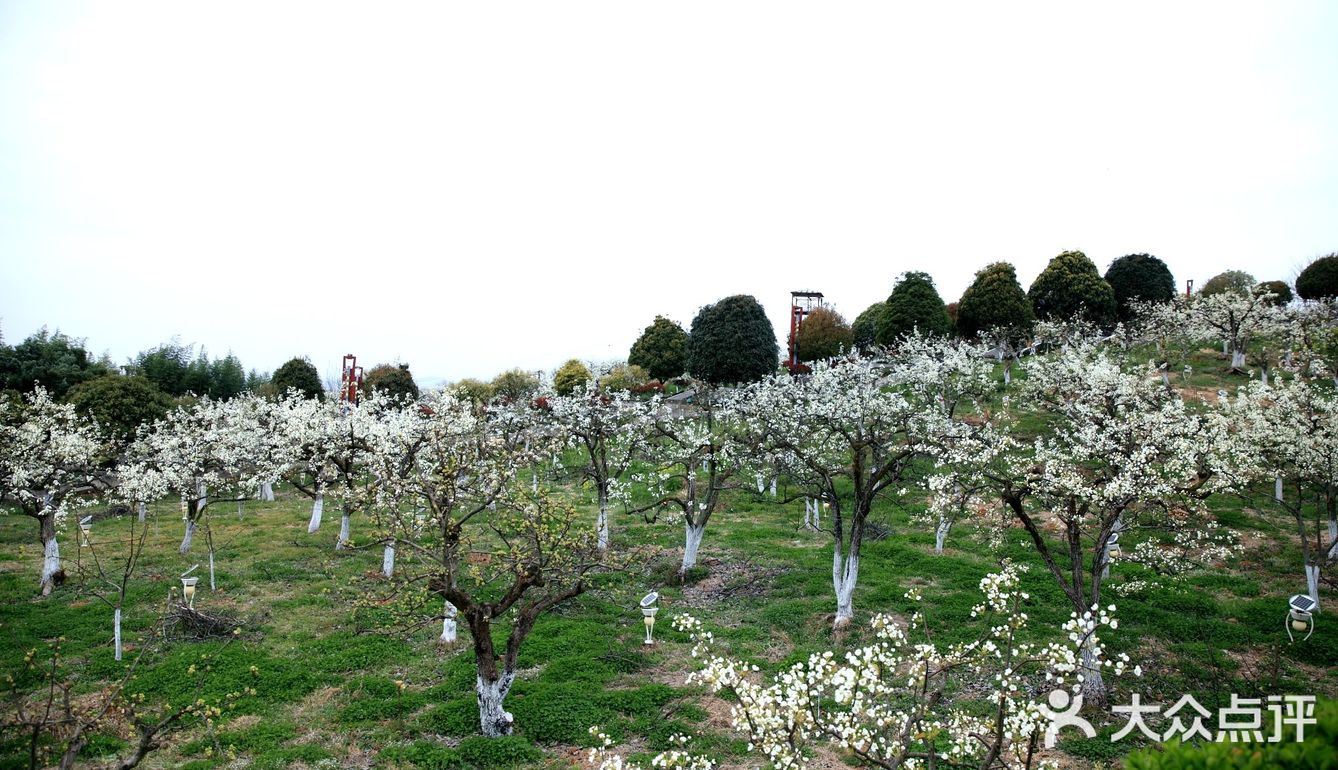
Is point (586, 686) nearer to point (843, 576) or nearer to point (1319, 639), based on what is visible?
point (843, 576)

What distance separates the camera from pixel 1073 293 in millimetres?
44125

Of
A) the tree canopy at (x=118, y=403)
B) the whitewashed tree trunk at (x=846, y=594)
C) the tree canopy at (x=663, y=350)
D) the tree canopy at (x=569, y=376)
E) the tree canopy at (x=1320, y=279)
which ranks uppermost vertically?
the tree canopy at (x=1320, y=279)

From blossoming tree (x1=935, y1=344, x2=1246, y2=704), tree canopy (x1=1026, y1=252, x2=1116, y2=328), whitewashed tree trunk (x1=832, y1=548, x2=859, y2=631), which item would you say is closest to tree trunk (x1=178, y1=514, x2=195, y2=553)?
whitewashed tree trunk (x1=832, y1=548, x2=859, y2=631)

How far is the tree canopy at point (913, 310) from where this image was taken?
44.5m

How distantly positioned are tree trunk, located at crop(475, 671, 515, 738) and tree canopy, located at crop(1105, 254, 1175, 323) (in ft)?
158

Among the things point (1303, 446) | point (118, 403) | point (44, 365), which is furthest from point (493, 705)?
point (44, 365)

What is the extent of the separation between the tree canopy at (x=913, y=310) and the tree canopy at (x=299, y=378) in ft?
139

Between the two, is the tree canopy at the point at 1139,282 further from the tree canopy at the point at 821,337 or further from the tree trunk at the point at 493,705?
the tree trunk at the point at 493,705

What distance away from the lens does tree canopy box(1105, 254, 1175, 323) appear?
47125 mm

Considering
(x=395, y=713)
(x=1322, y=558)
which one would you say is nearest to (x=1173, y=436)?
(x=1322, y=558)

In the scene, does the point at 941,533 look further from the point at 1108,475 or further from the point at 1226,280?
the point at 1226,280

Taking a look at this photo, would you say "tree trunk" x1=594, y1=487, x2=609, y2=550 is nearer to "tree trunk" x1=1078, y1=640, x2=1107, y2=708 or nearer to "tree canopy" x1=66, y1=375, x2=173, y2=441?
"tree trunk" x1=1078, y1=640, x2=1107, y2=708

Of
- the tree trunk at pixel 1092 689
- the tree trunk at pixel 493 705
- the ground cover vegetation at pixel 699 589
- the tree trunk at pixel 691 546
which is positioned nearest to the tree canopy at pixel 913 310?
the ground cover vegetation at pixel 699 589

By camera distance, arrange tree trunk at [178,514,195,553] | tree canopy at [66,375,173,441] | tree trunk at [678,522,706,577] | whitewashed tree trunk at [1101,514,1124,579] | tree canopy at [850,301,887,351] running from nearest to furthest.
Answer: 1. whitewashed tree trunk at [1101,514,1124,579]
2. tree trunk at [678,522,706,577]
3. tree trunk at [178,514,195,553]
4. tree canopy at [66,375,173,441]
5. tree canopy at [850,301,887,351]
